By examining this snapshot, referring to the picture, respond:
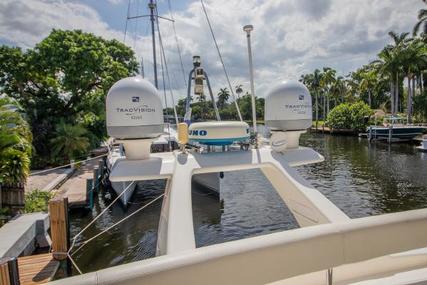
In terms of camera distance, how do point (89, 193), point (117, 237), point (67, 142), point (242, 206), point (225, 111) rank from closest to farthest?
point (117, 237) < point (89, 193) < point (242, 206) < point (67, 142) < point (225, 111)

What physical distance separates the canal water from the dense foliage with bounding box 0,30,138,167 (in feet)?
16.8

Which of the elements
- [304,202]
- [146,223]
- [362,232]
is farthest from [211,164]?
[146,223]

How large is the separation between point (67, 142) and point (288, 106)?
12.7 meters

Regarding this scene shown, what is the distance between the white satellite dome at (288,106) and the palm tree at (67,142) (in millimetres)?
12245

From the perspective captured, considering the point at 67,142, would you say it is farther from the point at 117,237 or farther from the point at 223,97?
the point at 223,97

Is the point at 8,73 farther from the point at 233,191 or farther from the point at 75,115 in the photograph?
the point at 233,191

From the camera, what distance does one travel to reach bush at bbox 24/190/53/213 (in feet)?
25.6

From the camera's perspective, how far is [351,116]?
38625 mm

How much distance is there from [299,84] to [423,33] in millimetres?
35293

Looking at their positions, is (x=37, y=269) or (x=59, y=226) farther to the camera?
(x=59, y=226)

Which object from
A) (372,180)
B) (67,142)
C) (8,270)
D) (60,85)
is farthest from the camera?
(60,85)

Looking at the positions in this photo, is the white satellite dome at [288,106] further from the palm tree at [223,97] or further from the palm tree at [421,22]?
the palm tree at [223,97]

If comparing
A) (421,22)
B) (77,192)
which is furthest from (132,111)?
(421,22)

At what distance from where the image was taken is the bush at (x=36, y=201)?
7800 mm
